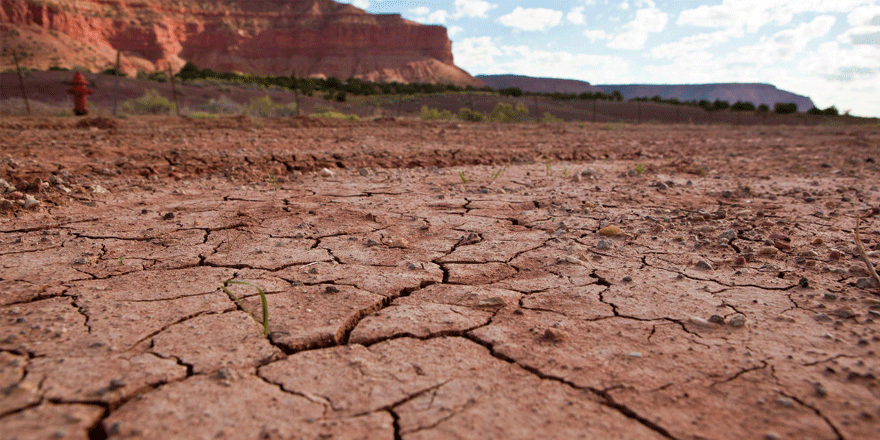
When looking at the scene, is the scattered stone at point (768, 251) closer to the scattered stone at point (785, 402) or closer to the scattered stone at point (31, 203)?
the scattered stone at point (785, 402)

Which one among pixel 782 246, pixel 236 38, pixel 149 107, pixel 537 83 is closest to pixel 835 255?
pixel 782 246

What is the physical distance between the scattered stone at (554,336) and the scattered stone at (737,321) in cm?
63

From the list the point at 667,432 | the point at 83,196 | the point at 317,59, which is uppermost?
the point at 317,59

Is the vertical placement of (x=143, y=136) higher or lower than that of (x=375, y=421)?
higher

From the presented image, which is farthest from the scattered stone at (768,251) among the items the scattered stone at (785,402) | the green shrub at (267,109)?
the green shrub at (267,109)

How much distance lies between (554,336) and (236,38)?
76.1m

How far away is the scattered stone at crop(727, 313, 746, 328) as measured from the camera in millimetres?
1769

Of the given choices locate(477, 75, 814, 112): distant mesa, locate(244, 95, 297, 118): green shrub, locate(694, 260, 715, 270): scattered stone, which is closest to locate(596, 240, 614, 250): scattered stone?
locate(694, 260, 715, 270): scattered stone

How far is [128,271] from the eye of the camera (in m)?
2.25

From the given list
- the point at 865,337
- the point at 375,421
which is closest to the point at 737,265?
the point at 865,337

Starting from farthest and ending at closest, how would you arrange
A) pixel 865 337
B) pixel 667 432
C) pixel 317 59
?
pixel 317 59
pixel 865 337
pixel 667 432

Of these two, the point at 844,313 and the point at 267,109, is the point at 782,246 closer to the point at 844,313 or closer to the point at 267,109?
the point at 844,313

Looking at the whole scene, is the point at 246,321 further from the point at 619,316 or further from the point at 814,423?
the point at 814,423

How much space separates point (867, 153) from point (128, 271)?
9.44 m
